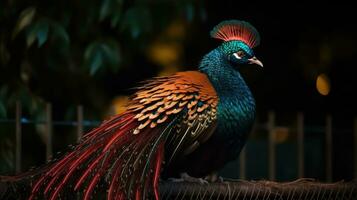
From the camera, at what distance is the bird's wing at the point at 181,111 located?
3127 millimetres

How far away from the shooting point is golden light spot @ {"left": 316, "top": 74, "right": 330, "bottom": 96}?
22.2 ft

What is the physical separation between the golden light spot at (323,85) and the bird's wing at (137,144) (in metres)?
→ 3.63

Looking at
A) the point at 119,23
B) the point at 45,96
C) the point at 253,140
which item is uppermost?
the point at 119,23

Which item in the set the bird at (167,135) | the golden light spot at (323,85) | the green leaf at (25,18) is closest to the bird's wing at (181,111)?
the bird at (167,135)

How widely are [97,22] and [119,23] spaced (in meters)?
0.23

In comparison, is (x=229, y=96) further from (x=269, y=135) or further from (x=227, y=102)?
(x=269, y=135)

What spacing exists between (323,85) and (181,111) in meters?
3.83

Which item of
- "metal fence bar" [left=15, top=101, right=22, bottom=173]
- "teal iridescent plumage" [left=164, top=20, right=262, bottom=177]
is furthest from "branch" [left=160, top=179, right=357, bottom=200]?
"metal fence bar" [left=15, top=101, right=22, bottom=173]

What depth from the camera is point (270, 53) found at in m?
6.59

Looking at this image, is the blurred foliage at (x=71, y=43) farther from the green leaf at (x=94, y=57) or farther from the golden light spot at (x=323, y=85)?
the golden light spot at (x=323, y=85)

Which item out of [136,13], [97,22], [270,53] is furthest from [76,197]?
[270,53]

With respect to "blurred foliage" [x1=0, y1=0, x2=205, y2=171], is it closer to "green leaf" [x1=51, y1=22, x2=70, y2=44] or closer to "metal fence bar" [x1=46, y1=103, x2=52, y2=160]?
"green leaf" [x1=51, y1=22, x2=70, y2=44]

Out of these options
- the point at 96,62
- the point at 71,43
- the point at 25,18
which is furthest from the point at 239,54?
the point at 71,43

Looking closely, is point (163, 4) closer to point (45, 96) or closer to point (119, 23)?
point (119, 23)
